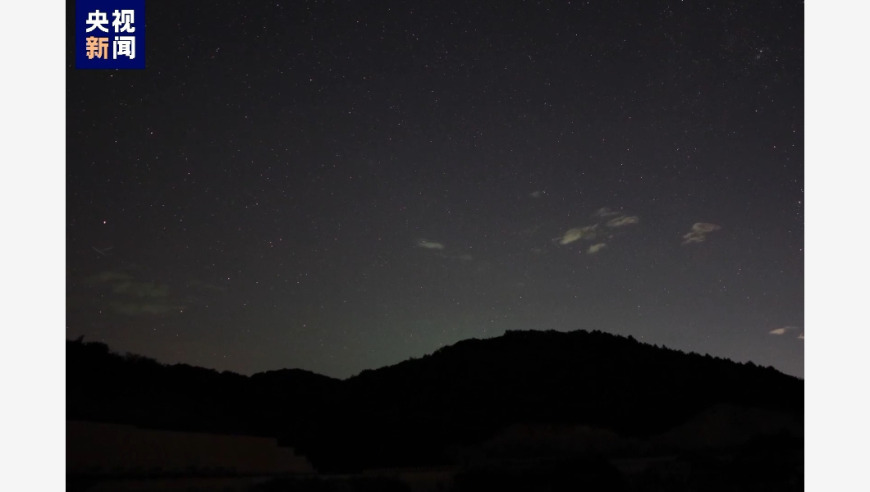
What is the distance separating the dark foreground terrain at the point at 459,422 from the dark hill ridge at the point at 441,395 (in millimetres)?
27

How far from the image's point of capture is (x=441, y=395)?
13.2m

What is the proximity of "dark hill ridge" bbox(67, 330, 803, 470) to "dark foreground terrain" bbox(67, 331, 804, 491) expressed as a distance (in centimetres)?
3

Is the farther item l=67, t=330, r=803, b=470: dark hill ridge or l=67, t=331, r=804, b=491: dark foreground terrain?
l=67, t=330, r=803, b=470: dark hill ridge

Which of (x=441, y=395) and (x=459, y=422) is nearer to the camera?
(x=459, y=422)

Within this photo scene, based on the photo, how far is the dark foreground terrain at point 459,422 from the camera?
10.7 meters

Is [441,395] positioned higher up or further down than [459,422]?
higher up

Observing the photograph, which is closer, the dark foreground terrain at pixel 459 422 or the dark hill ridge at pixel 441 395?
the dark foreground terrain at pixel 459 422

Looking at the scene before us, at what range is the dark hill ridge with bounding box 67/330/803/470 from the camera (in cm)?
1161

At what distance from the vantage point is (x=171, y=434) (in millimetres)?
11133

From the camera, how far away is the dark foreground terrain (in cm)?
1074

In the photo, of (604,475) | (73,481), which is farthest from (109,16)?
(604,475)

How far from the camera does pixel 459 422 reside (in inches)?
508

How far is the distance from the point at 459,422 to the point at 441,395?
25.3 inches
